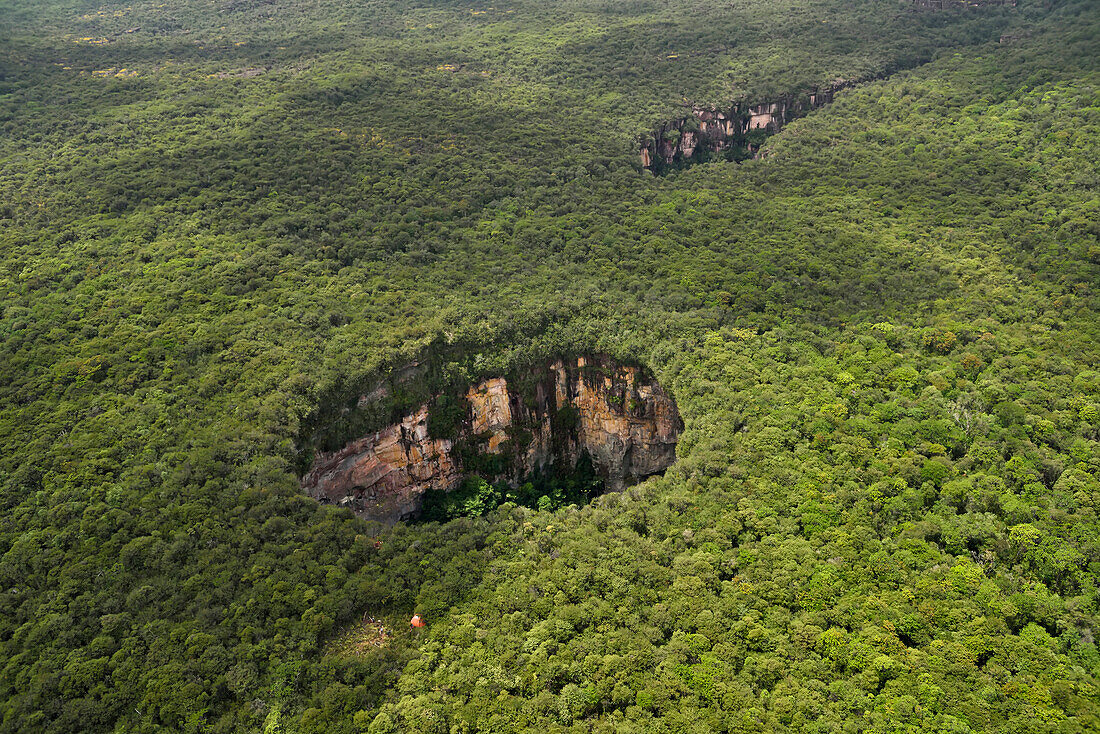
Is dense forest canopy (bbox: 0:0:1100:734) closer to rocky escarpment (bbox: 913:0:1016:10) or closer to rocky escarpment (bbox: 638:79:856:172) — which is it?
rocky escarpment (bbox: 638:79:856:172)

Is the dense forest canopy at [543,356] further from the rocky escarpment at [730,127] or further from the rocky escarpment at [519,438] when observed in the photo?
the rocky escarpment at [519,438]

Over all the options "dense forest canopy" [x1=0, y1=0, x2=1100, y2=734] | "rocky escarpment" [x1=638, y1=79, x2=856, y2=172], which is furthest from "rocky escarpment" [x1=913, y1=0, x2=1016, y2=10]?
"rocky escarpment" [x1=638, y1=79, x2=856, y2=172]

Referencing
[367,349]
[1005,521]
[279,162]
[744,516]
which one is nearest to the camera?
[1005,521]

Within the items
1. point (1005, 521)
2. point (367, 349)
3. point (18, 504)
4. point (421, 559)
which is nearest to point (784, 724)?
point (1005, 521)

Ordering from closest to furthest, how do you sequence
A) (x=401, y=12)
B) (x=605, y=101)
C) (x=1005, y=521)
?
(x=1005, y=521), (x=605, y=101), (x=401, y=12)

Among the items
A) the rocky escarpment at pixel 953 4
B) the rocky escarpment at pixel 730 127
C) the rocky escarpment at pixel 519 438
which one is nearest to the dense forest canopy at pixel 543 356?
the rocky escarpment at pixel 730 127

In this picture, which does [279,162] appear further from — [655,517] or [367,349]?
[655,517]
